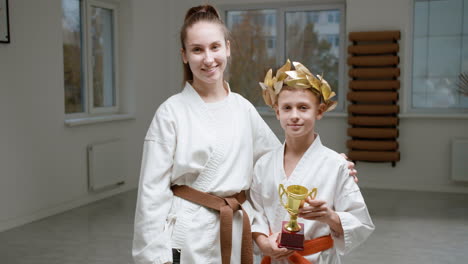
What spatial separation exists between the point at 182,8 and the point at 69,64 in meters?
1.84

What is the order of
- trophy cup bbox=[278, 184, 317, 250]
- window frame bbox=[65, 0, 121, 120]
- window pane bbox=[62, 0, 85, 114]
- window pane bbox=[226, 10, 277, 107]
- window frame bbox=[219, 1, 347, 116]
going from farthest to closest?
1. window pane bbox=[226, 10, 277, 107]
2. window frame bbox=[219, 1, 347, 116]
3. window frame bbox=[65, 0, 121, 120]
4. window pane bbox=[62, 0, 85, 114]
5. trophy cup bbox=[278, 184, 317, 250]

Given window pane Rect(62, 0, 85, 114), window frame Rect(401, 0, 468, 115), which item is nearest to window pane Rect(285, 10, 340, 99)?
window frame Rect(401, 0, 468, 115)

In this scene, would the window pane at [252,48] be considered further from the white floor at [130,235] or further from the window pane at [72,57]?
the white floor at [130,235]

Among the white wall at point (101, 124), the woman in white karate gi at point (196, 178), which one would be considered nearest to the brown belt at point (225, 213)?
the woman in white karate gi at point (196, 178)

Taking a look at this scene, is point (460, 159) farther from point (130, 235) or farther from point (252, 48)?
point (130, 235)

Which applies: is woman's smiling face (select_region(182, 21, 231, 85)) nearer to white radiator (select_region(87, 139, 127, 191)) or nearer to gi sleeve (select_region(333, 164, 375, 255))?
gi sleeve (select_region(333, 164, 375, 255))

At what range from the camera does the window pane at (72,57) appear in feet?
15.0

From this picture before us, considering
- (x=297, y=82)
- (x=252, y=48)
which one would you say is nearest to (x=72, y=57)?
(x=252, y=48)

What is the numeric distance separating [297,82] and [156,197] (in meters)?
0.54

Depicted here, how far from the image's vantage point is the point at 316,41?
5.77 meters

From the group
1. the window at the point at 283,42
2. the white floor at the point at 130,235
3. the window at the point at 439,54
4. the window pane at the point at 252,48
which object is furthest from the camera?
the window pane at the point at 252,48

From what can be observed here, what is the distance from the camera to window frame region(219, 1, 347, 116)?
18.4ft

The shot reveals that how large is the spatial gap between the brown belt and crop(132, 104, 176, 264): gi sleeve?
0.06 m

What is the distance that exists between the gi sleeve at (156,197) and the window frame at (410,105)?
419 centimetres
